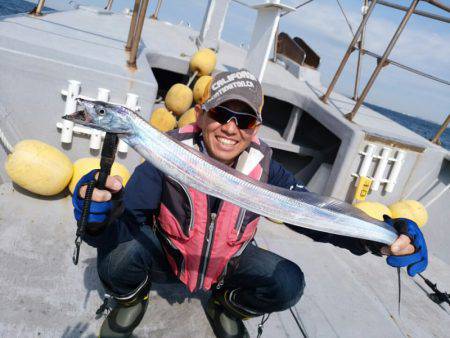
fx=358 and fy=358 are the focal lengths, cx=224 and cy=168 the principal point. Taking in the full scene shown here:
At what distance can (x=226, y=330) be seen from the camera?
2656mm

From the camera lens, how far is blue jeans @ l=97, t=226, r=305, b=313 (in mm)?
2367

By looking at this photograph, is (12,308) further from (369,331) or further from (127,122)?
(369,331)

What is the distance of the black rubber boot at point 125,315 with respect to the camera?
7.98 ft

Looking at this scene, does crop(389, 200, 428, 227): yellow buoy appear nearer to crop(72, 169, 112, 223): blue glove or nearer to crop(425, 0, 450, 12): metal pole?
crop(425, 0, 450, 12): metal pole

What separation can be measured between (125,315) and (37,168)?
1.91 metres

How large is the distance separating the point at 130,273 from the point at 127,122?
1.16 metres

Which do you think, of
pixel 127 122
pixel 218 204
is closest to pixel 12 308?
pixel 218 204

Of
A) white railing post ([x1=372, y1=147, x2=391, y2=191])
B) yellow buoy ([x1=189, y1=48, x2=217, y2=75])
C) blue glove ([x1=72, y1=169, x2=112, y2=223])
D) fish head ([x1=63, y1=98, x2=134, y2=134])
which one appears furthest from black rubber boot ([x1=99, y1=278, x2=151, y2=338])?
yellow buoy ([x1=189, y1=48, x2=217, y2=75])

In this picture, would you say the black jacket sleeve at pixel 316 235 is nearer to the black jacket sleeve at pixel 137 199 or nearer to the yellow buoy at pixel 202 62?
the black jacket sleeve at pixel 137 199

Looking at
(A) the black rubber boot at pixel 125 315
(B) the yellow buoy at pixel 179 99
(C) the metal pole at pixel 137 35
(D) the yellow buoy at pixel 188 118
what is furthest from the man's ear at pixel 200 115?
(B) the yellow buoy at pixel 179 99

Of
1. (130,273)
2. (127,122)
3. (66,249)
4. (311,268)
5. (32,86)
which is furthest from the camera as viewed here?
(311,268)

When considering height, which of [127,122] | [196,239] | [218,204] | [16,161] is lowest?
[16,161]

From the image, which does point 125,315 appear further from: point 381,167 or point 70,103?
point 381,167

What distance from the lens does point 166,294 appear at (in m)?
3.00
